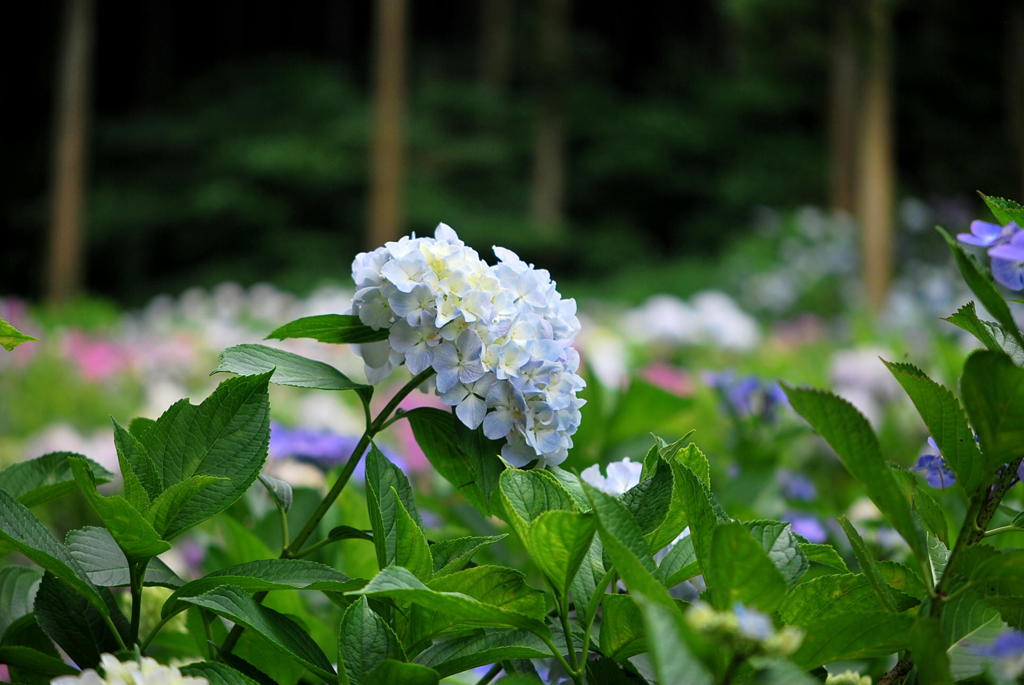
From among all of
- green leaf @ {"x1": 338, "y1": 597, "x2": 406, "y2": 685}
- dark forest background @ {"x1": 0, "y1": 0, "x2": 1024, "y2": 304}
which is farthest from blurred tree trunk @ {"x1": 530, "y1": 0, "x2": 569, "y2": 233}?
green leaf @ {"x1": 338, "y1": 597, "x2": 406, "y2": 685}

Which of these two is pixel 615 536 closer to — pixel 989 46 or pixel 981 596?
pixel 981 596

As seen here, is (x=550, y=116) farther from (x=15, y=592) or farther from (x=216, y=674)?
(x=216, y=674)

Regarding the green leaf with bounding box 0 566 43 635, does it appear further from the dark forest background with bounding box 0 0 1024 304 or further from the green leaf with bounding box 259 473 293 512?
the dark forest background with bounding box 0 0 1024 304

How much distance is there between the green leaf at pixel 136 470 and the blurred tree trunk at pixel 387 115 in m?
9.77

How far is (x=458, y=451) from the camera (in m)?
0.68

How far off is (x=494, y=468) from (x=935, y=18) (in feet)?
31.8

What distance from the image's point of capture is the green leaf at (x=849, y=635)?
18.7 inches

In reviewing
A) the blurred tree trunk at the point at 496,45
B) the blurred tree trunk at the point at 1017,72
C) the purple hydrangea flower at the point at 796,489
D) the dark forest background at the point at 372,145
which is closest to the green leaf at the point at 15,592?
the purple hydrangea flower at the point at 796,489

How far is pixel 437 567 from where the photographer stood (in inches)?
24.1

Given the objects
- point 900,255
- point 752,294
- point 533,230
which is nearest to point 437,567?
point 752,294

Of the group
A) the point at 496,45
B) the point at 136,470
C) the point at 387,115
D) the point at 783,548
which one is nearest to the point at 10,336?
the point at 136,470

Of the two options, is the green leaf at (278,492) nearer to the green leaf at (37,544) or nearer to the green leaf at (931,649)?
the green leaf at (37,544)

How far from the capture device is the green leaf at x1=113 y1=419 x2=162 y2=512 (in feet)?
1.83

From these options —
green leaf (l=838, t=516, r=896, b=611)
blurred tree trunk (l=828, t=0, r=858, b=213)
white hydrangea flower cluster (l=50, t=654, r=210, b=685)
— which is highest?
blurred tree trunk (l=828, t=0, r=858, b=213)
